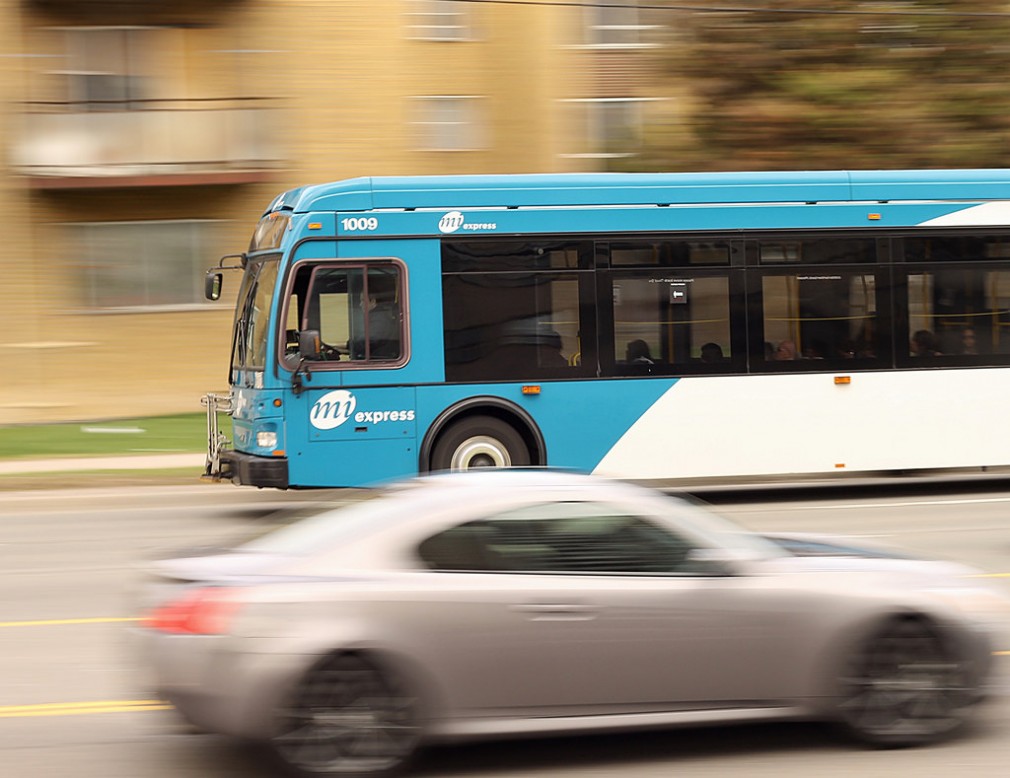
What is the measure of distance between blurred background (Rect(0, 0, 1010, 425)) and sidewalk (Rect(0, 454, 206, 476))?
5.39m

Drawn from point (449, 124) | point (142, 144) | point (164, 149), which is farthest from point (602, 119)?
point (142, 144)

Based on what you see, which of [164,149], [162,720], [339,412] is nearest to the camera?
[162,720]

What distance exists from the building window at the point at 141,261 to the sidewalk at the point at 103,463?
242 inches

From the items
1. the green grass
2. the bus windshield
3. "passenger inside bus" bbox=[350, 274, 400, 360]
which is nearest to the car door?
"passenger inside bus" bbox=[350, 274, 400, 360]

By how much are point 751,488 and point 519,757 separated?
36.9 ft

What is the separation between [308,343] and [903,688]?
8.39 metres

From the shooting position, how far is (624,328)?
1434cm

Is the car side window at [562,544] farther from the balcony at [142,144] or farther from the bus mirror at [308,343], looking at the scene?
the balcony at [142,144]

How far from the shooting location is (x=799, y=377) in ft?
48.2

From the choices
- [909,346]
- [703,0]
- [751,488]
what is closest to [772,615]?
[909,346]

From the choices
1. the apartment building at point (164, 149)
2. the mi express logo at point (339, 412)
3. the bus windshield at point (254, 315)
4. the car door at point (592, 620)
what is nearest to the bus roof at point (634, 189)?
the bus windshield at point (254, 315)

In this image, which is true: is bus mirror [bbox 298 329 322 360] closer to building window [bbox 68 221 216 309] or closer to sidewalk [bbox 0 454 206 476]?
sidewalk [bbox 0 454 206 476]

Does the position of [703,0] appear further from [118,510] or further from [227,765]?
[227,765]

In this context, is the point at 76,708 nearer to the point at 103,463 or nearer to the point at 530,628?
the point at 530,628
